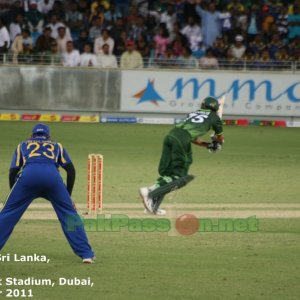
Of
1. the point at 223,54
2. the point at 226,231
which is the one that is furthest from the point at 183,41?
the point at 226,231

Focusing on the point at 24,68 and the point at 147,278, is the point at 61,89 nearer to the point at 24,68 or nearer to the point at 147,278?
the point at 24,68

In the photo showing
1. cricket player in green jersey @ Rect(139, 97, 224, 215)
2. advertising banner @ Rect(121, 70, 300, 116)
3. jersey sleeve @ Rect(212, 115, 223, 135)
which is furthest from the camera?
advertising banner @ Rect(121, 70, 300, 116)

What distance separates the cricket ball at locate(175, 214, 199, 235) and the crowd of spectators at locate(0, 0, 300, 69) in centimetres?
1036

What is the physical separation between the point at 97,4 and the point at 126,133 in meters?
4.62

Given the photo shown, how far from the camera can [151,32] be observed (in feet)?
87.0

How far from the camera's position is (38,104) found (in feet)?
80.7

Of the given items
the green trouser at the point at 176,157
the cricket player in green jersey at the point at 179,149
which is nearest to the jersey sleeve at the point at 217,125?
the cricket player in green jersey at the point at 179,149

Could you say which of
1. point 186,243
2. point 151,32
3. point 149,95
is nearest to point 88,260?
point 186,243

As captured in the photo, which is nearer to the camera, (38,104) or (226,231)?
(226,231)

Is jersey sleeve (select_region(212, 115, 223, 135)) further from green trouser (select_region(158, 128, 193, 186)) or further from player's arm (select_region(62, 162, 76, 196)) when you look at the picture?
player's arm (select_region(62, 162, 76, 196))

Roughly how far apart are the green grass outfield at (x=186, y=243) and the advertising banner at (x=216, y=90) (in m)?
2.46

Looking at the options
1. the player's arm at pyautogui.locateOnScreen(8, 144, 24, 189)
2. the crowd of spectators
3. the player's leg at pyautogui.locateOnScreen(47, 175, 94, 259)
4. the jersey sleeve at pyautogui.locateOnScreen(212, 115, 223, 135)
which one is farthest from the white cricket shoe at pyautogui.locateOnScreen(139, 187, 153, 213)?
the crowd of spectators

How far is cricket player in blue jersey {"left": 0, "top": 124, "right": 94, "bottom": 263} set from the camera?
36.7ft

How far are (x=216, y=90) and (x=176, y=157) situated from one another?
9.94 metres
